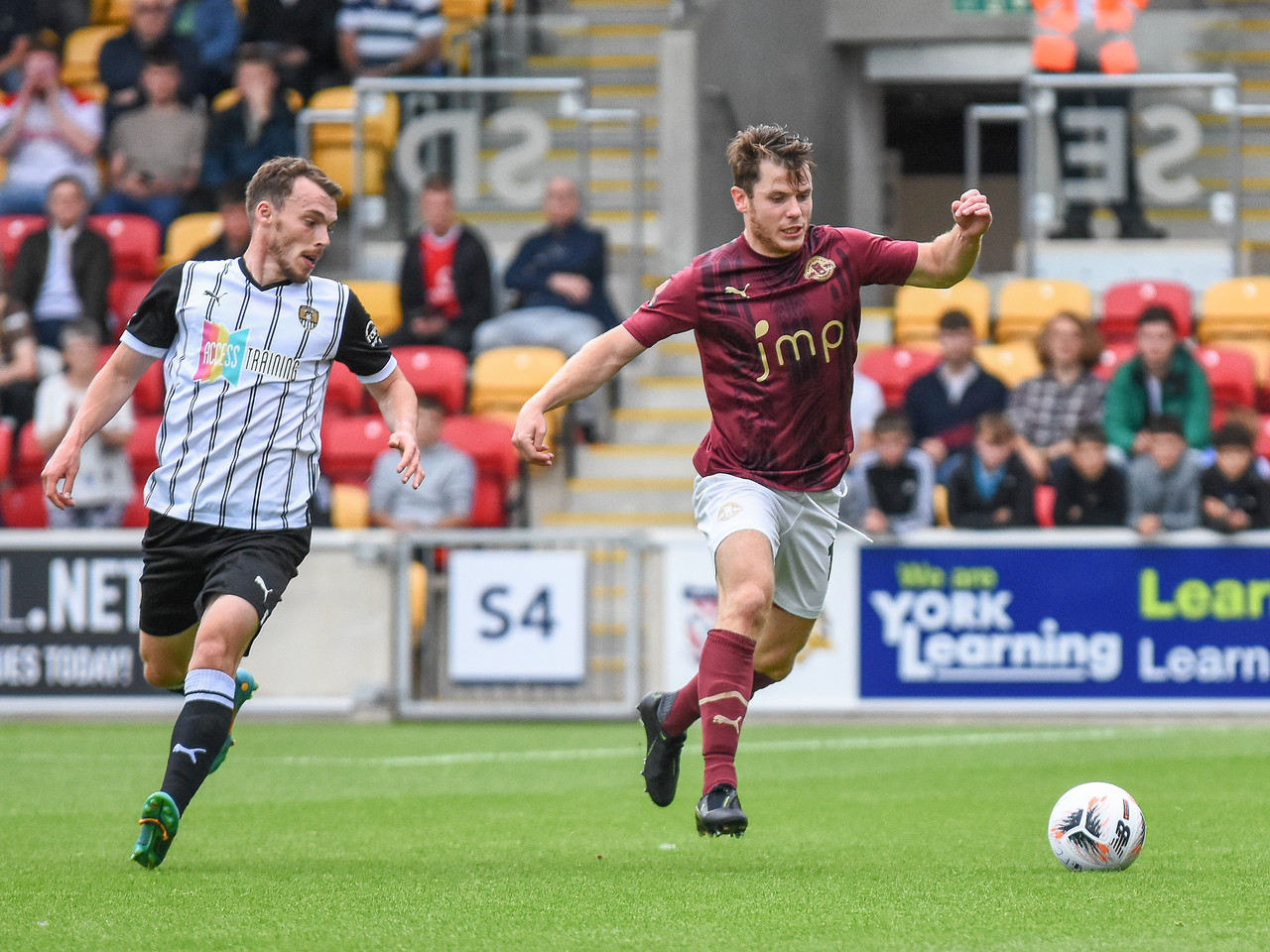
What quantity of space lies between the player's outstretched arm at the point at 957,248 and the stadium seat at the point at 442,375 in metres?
8.20

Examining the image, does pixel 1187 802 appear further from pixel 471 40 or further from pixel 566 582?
pixel 471 40

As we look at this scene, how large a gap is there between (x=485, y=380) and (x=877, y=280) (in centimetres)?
817

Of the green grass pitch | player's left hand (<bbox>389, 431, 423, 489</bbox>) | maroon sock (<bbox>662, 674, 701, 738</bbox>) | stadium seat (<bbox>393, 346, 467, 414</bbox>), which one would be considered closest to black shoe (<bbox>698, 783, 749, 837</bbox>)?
the green grass pitch

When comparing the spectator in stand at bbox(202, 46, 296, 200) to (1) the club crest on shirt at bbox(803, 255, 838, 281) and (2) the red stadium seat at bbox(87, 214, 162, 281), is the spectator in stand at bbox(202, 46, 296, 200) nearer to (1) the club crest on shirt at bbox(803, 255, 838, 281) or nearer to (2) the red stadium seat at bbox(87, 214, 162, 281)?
(2) the red stadium seat at bbox(87, 214, 162, 281)

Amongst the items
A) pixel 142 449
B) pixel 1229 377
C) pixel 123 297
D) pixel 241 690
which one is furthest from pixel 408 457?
pixel 123 297

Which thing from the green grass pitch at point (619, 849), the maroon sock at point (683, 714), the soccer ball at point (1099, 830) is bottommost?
the green grass pitch at point (619, 849)

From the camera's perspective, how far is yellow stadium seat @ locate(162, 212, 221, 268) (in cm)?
1570

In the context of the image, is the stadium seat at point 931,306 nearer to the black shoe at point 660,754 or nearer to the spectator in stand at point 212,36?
the spectator in stand at point 212,36

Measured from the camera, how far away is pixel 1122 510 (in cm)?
1227

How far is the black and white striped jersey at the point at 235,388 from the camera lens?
6238 mm

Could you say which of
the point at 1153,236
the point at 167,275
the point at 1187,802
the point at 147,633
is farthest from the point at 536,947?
the point at 1153,236

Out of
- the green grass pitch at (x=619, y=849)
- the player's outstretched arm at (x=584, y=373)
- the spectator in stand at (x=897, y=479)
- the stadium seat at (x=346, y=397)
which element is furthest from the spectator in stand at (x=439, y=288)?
the player's outstretched arm at (x=584, y=373)

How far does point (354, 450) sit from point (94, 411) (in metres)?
7.61

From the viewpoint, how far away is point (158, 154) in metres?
16.6
